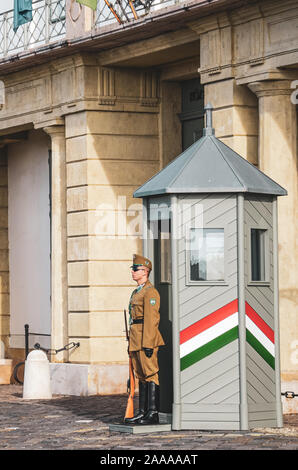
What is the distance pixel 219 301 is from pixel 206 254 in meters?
0.52

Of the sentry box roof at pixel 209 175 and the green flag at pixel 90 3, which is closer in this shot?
the sentry box roof at pixel 209 175

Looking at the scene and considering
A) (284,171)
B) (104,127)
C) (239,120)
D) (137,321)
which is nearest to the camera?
(137,321)

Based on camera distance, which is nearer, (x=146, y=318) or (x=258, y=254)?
(x=146, y=318)

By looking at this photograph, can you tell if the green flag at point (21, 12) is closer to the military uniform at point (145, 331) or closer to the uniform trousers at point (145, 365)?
the military uniform at point (145, 331)

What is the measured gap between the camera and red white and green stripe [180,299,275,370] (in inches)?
518

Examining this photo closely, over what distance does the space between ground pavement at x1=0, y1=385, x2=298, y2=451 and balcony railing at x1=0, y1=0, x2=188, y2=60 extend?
219 inches

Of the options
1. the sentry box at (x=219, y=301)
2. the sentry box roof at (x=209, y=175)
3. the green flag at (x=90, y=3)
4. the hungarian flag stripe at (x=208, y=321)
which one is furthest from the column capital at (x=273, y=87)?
the hungarian flag stripe at (x=208, y=321)

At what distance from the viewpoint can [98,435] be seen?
13188 millimetres

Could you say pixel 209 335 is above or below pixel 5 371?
above

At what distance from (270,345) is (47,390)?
648 centimetres

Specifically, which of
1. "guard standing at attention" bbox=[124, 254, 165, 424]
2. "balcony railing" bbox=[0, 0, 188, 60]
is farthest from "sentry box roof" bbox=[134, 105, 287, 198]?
"balcony railing" bbox=[0, 0, 188, 60]

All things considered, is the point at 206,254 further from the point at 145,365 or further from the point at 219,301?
the point at 145,365

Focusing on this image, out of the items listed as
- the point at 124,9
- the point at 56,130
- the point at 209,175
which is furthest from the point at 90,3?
the point at 209,175

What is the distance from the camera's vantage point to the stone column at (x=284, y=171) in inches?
629
